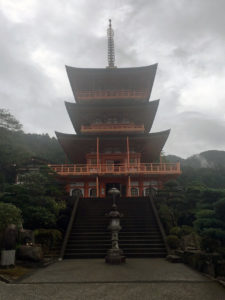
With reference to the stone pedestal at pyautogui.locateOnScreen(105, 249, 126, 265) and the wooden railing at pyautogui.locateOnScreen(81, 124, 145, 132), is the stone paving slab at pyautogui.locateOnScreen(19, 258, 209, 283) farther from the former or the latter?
the wooden railing at pyautogui.locateOnScreen(81, 124, 145, 132)

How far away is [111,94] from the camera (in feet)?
→ 90.2

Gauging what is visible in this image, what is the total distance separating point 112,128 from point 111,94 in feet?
14.1

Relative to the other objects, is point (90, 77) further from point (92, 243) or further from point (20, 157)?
point (92, 243)

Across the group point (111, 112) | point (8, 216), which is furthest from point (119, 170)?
point (8, 216)

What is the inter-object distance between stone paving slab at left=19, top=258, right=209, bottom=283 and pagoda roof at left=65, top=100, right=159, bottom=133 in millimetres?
18090

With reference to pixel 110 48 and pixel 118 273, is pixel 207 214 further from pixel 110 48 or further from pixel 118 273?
pixel 110 48

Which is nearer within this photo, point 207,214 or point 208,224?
point 208,224

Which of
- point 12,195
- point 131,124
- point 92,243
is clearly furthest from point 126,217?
point 131,124

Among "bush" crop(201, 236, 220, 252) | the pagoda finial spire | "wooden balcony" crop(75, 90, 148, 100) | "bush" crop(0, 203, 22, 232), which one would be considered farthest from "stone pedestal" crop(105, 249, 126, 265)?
the pagoda finial spire

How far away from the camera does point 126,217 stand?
1585 centimetres

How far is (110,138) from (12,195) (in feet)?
39.1

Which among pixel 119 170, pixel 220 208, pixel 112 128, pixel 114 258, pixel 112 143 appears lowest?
pixel 114 258

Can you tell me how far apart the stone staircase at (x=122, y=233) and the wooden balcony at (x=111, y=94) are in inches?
532

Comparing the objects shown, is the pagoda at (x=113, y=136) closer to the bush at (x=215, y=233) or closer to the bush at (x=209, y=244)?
the bush at (x=209, y=244)
